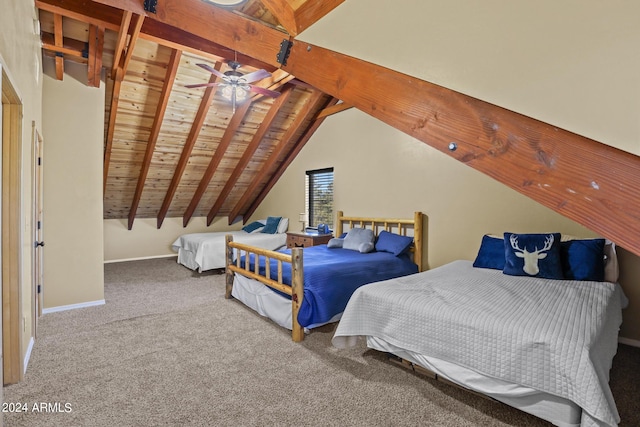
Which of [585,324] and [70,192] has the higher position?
[70,192]

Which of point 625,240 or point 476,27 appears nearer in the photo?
point 625,240

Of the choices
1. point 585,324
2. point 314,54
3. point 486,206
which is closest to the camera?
point 314,54

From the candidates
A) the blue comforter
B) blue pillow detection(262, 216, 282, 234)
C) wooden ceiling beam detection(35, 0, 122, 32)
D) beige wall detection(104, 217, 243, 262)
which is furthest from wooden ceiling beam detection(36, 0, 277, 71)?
beige wall detection(104, 217, 243, 262)

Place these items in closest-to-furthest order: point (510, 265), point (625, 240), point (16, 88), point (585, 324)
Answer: point (625, 240) → point (585, 324) → point (16, 88) → point (510, 265)

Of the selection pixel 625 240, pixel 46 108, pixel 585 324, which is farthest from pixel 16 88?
pixel 585 324

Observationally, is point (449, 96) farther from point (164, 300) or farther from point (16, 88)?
point (164, 300)

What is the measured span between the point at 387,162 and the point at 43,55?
4.28 metres

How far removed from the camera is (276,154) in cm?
626

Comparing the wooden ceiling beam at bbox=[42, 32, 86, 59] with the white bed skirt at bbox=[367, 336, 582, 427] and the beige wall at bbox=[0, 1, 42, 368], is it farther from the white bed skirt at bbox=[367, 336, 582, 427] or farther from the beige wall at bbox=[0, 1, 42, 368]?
the white bed skirt at bbox=[367, 336, 582, 427]

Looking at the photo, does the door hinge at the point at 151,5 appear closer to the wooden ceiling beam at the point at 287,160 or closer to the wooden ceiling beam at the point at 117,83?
the wooden ceiling beam at the point at 117,83

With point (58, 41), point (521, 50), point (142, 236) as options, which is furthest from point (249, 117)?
point (521, 50)

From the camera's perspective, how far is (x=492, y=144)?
0.82 metres

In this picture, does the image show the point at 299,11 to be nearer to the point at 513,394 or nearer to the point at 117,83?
the point at 513,394

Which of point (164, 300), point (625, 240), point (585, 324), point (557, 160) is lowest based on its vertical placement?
point (164, 300)
